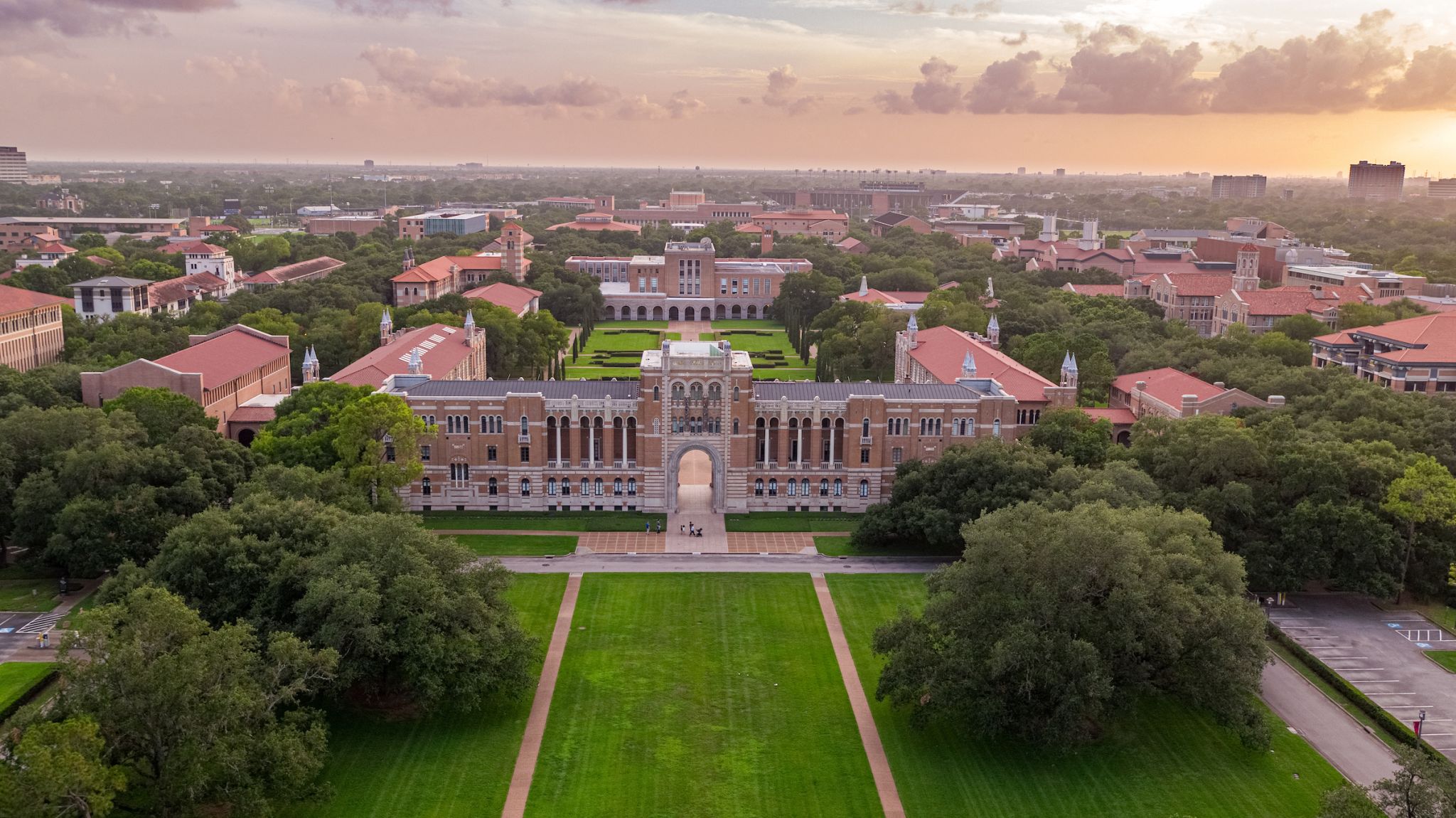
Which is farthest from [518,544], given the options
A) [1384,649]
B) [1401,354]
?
[1401,354]

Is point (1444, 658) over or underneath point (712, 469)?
underneath

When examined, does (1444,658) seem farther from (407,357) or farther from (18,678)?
(407,357)

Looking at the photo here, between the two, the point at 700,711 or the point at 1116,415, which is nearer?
the point at 700,711

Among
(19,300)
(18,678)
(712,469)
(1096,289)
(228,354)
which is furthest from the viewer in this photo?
(1096,289)

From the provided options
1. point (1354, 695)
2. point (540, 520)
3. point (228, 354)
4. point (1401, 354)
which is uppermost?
point (1401, 354)

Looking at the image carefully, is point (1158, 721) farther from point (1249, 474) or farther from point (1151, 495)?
point (1249, 474)

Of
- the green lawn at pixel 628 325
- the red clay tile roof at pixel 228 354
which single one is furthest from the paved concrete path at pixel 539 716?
the green lawn at pixel 628 325
